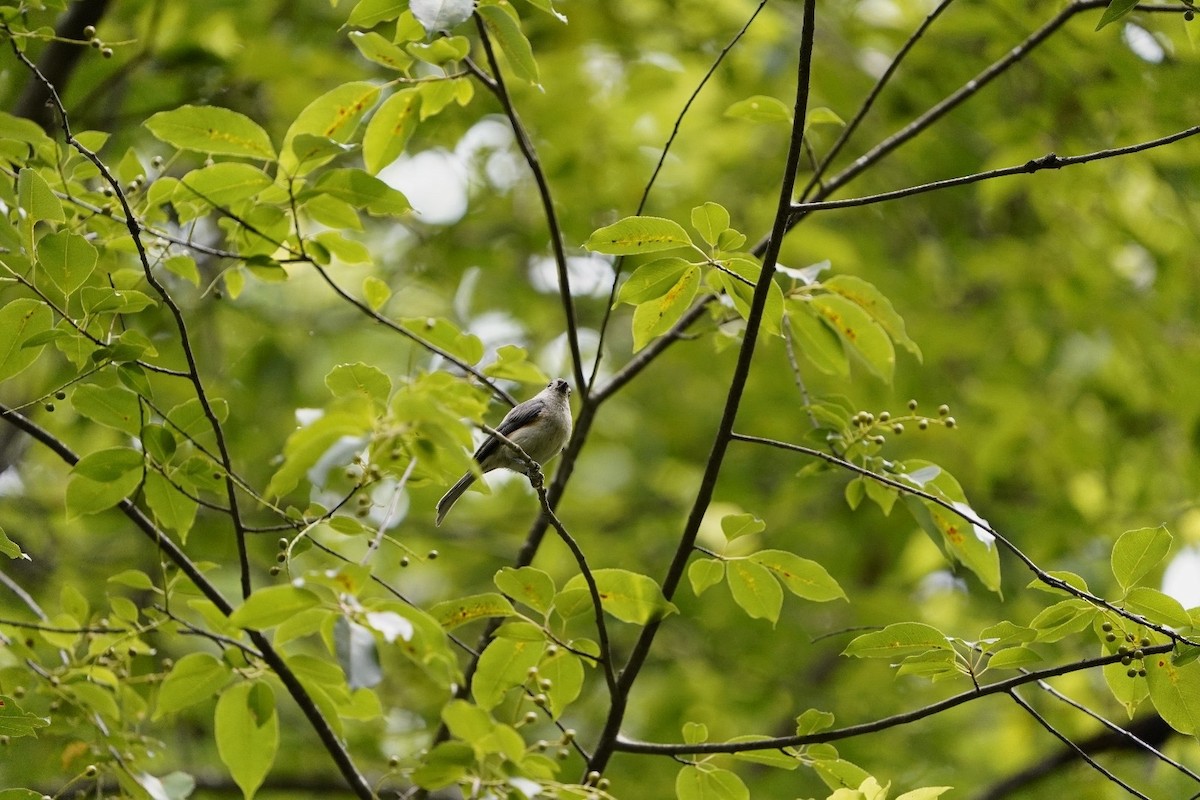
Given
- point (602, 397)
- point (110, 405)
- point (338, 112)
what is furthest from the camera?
point (602, 397)

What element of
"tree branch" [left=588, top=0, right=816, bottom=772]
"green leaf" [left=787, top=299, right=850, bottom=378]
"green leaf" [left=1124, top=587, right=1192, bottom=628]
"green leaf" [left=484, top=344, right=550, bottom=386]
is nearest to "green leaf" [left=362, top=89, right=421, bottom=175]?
"green leaf" [left=484, top=344, right=550, bottom=386]

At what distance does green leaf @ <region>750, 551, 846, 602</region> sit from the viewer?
3.07 meters

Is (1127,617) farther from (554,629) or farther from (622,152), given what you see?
(622,152)

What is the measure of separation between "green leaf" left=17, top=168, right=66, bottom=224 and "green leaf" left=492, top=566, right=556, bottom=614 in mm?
→ 1429

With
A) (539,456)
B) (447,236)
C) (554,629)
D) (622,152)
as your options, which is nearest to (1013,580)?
(539,456)

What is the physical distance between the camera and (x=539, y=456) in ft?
19.0

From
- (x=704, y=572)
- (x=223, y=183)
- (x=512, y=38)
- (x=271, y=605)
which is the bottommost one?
(x=271, y=605)

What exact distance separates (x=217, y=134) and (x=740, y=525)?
1.76 m

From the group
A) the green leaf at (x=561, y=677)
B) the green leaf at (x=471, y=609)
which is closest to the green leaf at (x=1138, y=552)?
the green leaf at (x=561, y=677)

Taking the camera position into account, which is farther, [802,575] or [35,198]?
[802,575]

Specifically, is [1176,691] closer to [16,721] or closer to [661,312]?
[661,312]

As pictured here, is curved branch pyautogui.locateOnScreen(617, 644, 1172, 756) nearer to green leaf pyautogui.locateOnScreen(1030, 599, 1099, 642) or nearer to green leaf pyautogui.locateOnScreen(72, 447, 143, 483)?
green leaf pyautogui.locateOnScreen(1030, 599, 1099, 642)

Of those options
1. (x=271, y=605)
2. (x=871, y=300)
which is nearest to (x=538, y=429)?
(x=871, y=300)

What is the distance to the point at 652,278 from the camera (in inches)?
115
